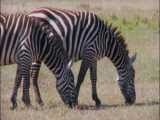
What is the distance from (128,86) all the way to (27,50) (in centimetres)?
246

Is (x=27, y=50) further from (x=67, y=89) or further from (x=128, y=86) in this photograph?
(x=128, y=86)

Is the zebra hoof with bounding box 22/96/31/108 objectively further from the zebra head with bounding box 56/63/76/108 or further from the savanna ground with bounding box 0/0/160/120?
the zebra head with bounding box 56/63/76/108

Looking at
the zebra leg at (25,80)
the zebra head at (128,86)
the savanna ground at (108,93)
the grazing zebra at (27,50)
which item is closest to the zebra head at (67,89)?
the grazing zebra at (27,50)

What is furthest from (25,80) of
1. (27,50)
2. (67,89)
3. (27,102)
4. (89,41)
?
(89,41)

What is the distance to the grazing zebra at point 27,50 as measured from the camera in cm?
1184

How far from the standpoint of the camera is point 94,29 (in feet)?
42.5

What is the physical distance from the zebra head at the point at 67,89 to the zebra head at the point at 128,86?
1325mm

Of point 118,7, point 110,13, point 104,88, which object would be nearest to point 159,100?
point 104,88

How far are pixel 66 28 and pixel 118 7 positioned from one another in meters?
21.0

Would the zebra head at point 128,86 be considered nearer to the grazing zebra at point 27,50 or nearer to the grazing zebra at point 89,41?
the grazing zebra at point 89,41

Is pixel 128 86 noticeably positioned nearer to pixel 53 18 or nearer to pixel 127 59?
pixel 127 59

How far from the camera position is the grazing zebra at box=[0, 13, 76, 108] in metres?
11.8

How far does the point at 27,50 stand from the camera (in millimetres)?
11812

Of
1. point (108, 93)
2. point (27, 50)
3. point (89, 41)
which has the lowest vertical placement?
point (108, 93)
